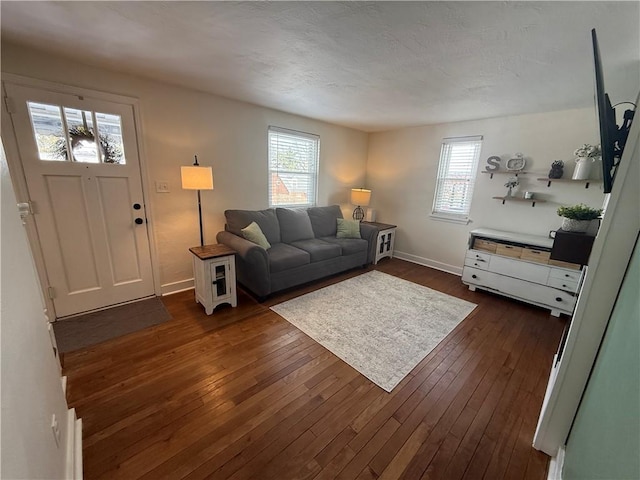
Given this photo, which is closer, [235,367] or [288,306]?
[235,367]

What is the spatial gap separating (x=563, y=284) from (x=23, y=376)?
406 cm

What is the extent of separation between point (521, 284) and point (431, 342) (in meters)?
1.58

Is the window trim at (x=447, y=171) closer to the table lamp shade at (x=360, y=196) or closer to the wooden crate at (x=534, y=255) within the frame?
the wooden crate at (x=534, y=255)

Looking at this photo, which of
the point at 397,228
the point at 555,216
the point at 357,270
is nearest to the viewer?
the point at 555,216

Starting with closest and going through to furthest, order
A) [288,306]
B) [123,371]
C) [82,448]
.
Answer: [82,448] < [123,371] < [288,306]

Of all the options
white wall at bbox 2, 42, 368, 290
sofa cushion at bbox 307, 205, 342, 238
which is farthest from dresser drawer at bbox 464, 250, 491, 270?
white wall at bbox 2, 42, 368, 290

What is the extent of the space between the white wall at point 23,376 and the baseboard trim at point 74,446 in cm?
4

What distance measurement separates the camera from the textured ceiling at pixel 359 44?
1412mm

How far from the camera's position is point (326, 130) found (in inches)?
168

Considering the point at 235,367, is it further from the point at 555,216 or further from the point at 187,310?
the point at 555,216

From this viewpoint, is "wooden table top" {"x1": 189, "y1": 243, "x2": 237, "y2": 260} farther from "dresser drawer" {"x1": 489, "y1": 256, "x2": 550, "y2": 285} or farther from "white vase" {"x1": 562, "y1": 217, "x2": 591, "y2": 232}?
"dresser drawer" {"x1": 489, "y1": 256, "x2": 550, "y2": 285}

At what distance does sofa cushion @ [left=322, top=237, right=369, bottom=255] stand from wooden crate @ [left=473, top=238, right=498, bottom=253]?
1480 millimetres

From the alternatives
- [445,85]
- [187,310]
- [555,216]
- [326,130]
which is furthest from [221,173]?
[555,216]

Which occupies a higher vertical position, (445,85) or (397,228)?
(445,85)
